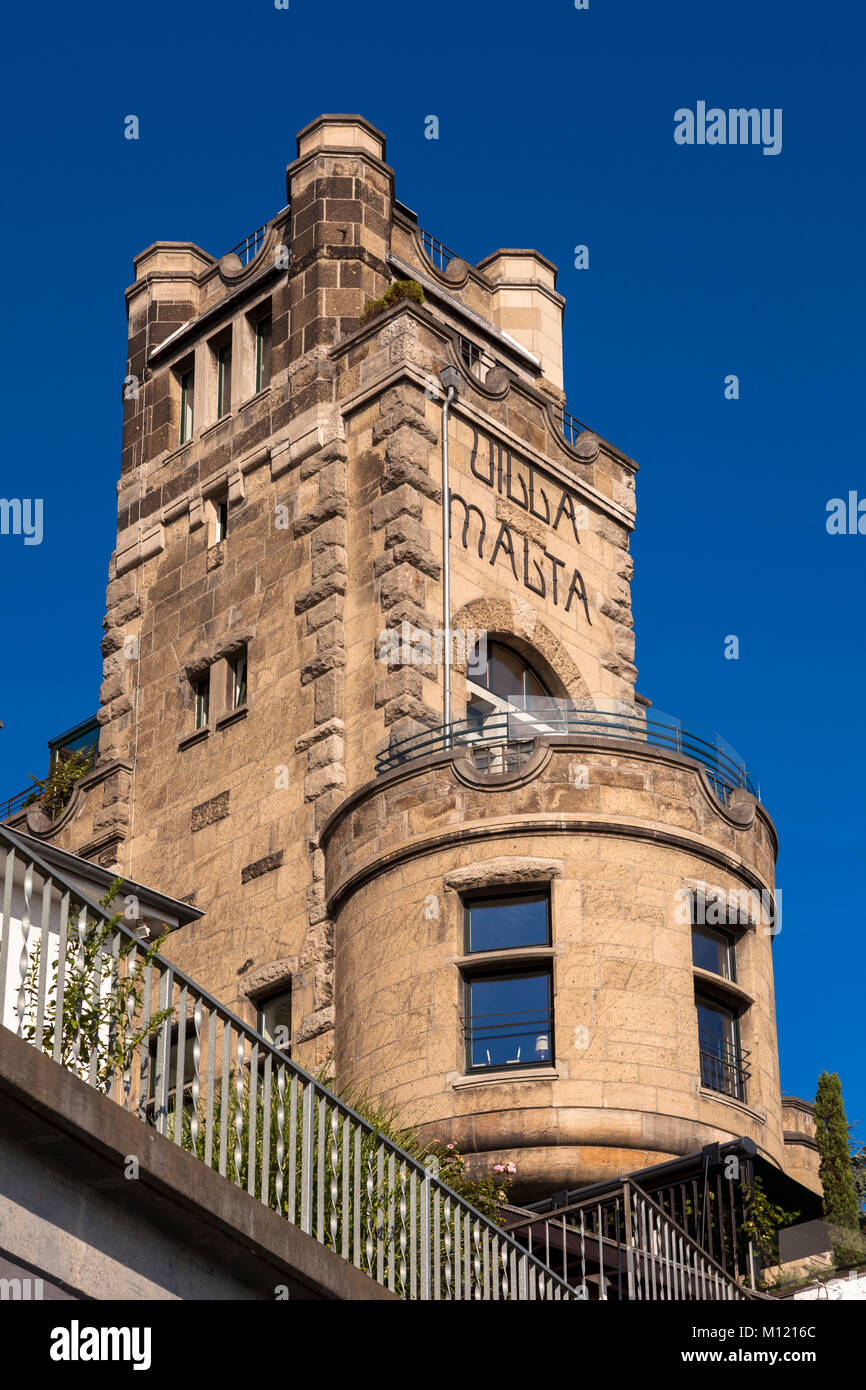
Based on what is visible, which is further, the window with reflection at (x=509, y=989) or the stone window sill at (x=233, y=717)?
the stone window sill at (x=233, y=717)

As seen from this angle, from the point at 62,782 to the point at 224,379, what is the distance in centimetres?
765

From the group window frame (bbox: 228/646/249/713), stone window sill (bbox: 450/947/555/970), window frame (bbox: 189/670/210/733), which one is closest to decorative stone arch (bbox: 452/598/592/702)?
window frame (bbox: 228/646/249/713)

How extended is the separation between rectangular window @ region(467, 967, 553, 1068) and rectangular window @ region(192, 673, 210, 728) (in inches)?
388

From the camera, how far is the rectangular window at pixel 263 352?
1451 inches

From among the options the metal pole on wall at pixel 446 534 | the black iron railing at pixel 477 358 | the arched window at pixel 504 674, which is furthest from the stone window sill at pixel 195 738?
the black iron railing at pixel 477 358

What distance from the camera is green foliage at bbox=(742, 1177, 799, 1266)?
79.0 ft

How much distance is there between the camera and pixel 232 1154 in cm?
1480

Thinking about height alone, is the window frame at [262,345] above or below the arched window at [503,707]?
above

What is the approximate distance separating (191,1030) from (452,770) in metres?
5.04

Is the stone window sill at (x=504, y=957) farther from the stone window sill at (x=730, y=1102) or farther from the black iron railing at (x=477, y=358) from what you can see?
the black iron railing at (x=477, y=358)

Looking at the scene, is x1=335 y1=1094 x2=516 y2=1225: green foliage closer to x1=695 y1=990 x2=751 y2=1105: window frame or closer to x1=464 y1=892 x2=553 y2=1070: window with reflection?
x1=464 y1=892 x2=553 y2=1070: window with reflection

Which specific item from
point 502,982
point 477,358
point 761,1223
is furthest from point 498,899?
point 477,358

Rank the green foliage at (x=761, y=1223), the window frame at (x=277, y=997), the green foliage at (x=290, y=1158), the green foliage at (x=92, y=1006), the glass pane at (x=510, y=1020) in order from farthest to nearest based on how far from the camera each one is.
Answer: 1. the window frame at (x=277, y=997)
2. the glass pane at (x=510, y=1020)
3. the green foliage at (x=761, y=1223)
4. the green foliage at (x=290, y=1158)
5. the green foliage at (x=92, y=1006)

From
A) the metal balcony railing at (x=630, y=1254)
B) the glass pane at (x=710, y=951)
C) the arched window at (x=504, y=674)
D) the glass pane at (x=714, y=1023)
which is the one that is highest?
the arched window at (x=504, y=674)
